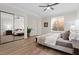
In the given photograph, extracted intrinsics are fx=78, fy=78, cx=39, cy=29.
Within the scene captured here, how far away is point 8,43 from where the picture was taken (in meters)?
1.74

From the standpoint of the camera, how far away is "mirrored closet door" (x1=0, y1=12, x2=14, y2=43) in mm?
1690

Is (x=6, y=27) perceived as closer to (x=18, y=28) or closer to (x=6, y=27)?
(x=6, y=27)

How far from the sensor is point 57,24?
5.64 ft

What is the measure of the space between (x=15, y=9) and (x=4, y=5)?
0.22 metres

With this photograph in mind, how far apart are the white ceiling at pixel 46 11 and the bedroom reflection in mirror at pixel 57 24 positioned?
0.43 feet

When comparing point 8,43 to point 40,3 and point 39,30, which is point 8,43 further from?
point 40,3

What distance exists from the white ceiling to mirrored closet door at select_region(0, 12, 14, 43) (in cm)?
32

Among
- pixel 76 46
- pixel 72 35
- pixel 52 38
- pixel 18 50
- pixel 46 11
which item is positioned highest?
pixel 46 11

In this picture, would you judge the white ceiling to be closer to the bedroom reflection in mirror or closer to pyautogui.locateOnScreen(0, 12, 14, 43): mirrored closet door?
the bedroom reflection in mirror

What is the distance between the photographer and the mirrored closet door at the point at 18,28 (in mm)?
1837

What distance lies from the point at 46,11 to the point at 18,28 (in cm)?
77

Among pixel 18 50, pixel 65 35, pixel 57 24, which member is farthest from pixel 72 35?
pixel 18 50

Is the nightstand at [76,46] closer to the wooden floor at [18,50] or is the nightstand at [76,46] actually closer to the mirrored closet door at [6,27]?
the wooden floor at [18,50]

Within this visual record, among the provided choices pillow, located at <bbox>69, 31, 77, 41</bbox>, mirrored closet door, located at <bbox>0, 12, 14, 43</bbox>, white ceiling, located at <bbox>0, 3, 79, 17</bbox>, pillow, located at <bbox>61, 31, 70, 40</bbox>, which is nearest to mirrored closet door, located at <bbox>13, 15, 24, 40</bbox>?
mirrored closet door, located at <bbox>0, 12, 14, 43</bbox>
